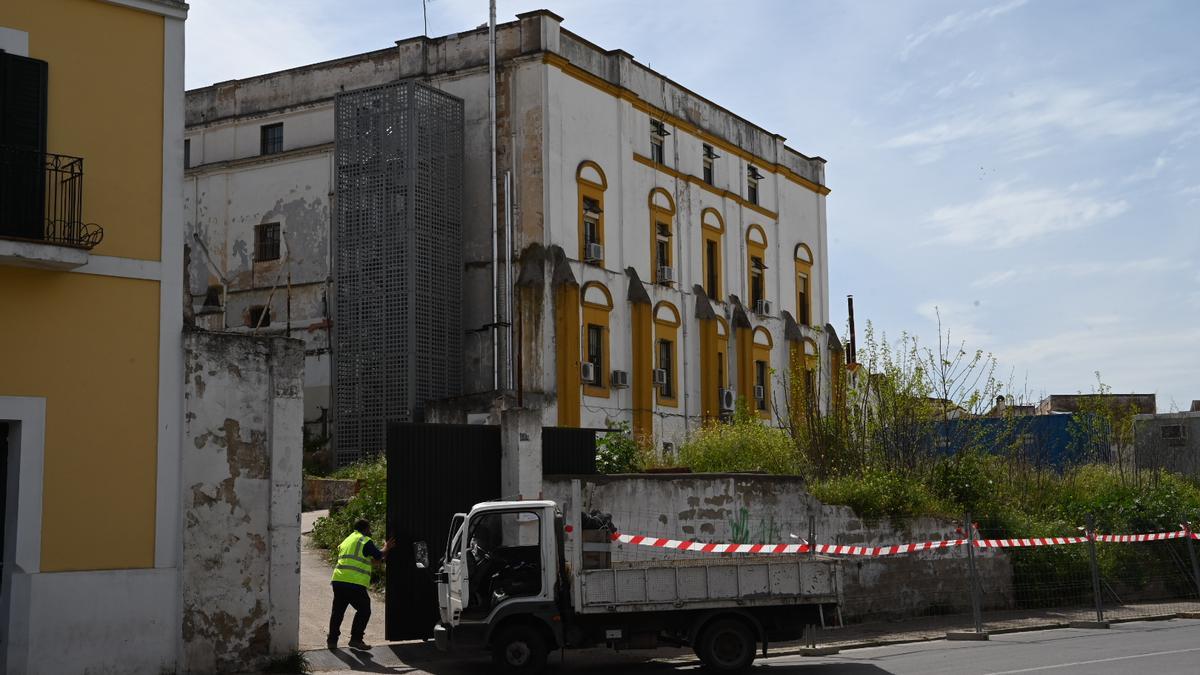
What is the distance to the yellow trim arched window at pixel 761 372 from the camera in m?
42.6

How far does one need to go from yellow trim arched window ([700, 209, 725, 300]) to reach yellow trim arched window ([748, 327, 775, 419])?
241 centimetres

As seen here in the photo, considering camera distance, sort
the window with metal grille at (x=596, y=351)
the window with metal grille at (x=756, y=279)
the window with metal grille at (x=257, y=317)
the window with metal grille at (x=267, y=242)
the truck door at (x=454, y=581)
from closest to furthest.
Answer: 1. the truck door at (x=454, y=581)
2. the window with metal grille at (x=596, y=351)
3. the window with metal grille at (x=257, y=317)
4. the window with metal grille at (x=267, y=242)
5. the window with metal grille at (x=756, y=279)

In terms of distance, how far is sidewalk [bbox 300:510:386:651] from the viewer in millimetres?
16375

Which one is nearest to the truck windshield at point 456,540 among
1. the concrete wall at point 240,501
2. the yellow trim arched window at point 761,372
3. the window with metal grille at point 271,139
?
the concrete wall at point 240,501

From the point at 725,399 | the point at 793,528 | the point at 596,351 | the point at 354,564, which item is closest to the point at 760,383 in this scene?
the point at 725,399

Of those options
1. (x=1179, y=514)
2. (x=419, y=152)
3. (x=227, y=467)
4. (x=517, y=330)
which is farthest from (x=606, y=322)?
(x=227, y=467)

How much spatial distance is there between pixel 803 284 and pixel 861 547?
1119 inches

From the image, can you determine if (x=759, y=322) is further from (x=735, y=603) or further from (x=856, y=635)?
(x=735, y=603)

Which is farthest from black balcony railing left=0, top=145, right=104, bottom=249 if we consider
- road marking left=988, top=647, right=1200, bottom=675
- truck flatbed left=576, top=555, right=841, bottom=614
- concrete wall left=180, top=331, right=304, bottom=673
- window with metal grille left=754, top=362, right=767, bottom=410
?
window with metal grille left=754, top=362, right=767, bottom=410

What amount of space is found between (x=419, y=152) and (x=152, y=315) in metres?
18.7

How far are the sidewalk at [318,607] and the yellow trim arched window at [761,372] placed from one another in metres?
22.9

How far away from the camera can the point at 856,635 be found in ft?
60.3

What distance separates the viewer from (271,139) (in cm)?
3716

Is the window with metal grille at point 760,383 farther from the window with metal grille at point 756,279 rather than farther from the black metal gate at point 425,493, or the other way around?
the black metal gate at point 425,493
